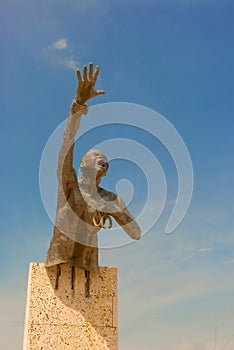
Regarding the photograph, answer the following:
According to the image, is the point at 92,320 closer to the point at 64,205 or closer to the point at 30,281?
the point at 30,281

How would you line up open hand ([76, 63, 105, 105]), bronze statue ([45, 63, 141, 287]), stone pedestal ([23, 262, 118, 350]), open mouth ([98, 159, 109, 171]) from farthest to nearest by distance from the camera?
open mouth ([98, 159, 109, 171]) < bronze statue ([45, 63, 141, 287]) < stone pedestal ([23, 262, 118, 350]) < open hand ([76, 63, 105, 105])

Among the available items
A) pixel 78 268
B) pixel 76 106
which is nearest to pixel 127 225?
pixel 78 268

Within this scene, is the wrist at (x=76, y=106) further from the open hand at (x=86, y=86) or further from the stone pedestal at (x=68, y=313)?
the stone pedestal at (x=68, y=313)

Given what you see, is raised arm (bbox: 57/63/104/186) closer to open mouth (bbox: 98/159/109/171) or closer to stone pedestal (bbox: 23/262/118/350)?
open mouth (bbox: 98/159/109/171)

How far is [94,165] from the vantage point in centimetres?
756

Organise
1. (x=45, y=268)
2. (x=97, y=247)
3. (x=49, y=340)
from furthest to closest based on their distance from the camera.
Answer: (x=97, y=247)
(x=45, y=268)
(x=49, y=340)

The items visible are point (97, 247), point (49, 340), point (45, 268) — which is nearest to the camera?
point (49, 340)

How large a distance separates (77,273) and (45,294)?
66cm

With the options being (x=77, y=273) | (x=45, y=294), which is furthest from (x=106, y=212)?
(x=45, y=294)

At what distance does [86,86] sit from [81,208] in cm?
209

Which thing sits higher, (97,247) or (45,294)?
(97,247)

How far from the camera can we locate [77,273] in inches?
287

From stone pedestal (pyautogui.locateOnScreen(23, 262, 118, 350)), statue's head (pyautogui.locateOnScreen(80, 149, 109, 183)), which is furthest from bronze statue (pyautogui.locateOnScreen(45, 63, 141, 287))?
stone pedestal (pyautogui.locateOnScreen(23, 262, 118, 350))

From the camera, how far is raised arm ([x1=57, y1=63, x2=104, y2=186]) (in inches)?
257
